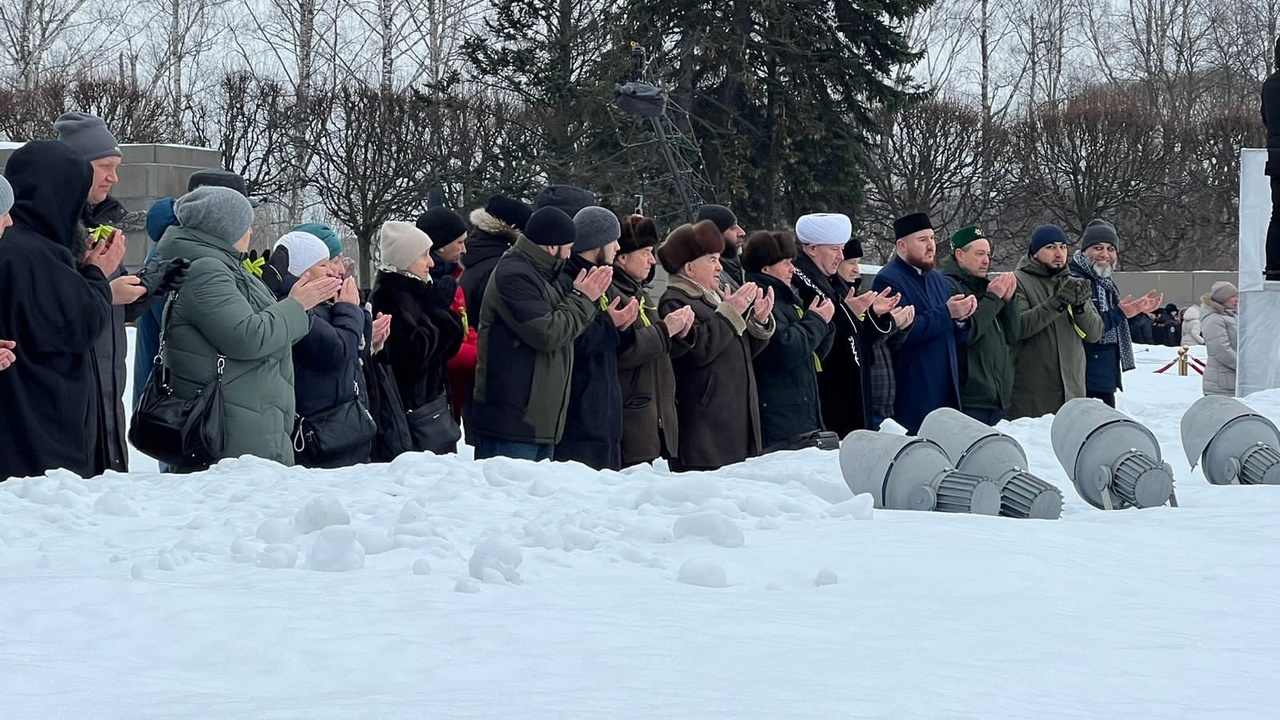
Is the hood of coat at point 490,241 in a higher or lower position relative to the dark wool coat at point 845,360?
higher

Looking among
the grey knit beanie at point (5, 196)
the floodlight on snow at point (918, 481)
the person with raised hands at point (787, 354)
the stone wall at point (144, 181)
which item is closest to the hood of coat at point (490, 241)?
the person with raised hands at point (787, 354)

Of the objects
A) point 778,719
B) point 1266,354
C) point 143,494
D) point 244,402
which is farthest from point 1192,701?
point 1266,354

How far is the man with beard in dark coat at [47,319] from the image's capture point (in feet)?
18.2

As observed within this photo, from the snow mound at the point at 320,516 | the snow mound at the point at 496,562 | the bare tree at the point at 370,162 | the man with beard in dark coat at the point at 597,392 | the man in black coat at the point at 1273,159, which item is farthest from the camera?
the bare tree at the point at 370,162

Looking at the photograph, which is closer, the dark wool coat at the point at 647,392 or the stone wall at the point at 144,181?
the dark wool coat at the point at 647,392

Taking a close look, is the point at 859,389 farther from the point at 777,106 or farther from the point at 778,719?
the point at 777,106

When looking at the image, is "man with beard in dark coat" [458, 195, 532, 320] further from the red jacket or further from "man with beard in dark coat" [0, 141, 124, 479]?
"man with beard in dark coat" [0, 141, 124, 479]

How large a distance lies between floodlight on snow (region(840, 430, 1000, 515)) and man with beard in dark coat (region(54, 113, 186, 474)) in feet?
8.42

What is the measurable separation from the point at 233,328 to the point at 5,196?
34.2 inches

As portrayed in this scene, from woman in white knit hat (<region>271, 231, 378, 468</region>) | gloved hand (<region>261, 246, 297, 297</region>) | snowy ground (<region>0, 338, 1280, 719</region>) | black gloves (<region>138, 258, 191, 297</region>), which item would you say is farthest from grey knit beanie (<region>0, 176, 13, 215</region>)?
gloved hand (<region>261, 246, 297, 297</region>)

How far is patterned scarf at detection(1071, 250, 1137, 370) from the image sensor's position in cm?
943

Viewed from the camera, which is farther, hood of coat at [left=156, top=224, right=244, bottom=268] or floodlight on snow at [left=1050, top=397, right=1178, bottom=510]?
hood of coat at [left=156, top=224, right=244, bottom=268]

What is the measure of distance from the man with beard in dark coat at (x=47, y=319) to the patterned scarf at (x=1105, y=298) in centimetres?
569

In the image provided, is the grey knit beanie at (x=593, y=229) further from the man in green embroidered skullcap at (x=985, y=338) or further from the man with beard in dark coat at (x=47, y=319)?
the man in green embroidered skullcap at (x=985, y=338)
